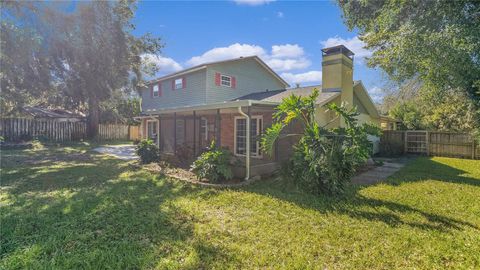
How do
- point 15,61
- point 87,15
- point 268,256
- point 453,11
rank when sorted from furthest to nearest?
point 87,15, point 15,61, point 453,11, point 268,256

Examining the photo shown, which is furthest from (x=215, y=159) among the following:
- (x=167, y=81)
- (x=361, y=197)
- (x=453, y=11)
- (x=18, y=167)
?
(x=167, y=81)

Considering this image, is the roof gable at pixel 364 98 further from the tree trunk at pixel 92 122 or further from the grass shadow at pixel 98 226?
the tree trunk at pixel 92 122

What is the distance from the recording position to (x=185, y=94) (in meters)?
16.5

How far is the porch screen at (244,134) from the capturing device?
10.1 meters

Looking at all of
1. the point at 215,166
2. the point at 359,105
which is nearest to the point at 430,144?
the point at 359,105

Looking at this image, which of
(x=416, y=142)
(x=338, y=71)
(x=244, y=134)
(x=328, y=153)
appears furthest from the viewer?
(x=416, y=142)

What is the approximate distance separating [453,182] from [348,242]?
620cm

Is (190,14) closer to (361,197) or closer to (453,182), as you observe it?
(361,197)

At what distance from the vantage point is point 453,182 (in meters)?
7.65

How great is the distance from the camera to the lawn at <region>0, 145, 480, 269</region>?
331 cm

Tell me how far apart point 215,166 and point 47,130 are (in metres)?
18.9

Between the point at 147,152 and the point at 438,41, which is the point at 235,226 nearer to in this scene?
the point at 438,41

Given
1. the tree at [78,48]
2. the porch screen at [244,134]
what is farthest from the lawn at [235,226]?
the tree at [78,48]

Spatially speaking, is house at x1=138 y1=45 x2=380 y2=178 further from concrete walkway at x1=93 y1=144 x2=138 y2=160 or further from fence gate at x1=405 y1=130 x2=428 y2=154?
fence gate at x1=405 y1=130 x2=428 y2=154
